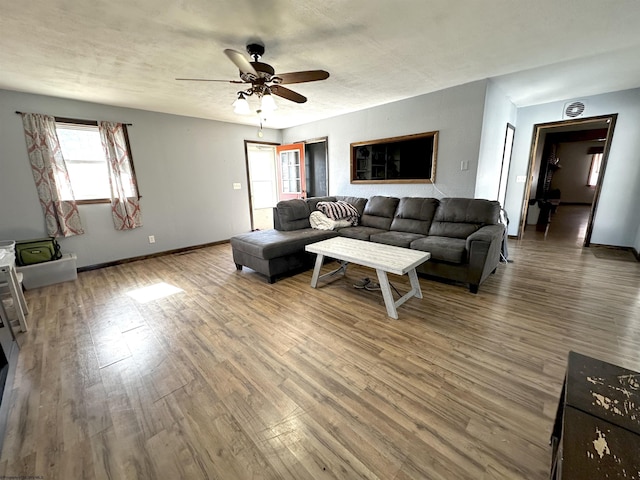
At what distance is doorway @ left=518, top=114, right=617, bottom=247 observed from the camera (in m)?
4.29

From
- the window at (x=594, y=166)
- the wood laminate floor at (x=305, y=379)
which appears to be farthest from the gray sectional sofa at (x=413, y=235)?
the window at (x=594, y=166)

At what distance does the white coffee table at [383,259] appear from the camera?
7.41 ft

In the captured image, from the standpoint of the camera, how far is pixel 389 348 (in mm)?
1873

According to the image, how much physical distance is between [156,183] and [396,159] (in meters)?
4.04

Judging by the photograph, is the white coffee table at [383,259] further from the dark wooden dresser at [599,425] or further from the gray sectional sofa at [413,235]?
the dark wooden dresser at [599,425]

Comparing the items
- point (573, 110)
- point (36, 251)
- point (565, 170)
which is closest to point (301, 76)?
point (36, 251)

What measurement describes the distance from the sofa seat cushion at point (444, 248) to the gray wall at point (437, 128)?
1011 millimetres

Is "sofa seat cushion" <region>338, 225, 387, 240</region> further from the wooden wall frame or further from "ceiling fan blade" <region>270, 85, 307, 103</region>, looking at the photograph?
"ceiling fan blade" <region>270, 85, 307, 103</region>

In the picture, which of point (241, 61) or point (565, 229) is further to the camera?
point (565, 229)

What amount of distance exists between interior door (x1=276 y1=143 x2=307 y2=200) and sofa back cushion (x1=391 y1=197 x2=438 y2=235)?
2.47 meters

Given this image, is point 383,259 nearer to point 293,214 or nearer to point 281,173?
point 293,214

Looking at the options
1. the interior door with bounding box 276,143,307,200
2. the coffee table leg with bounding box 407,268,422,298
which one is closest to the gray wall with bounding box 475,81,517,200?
the coffee table leg with bounding box 407,268,422,298

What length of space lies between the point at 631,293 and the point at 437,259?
1945 millimetres

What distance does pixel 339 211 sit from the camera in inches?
161
